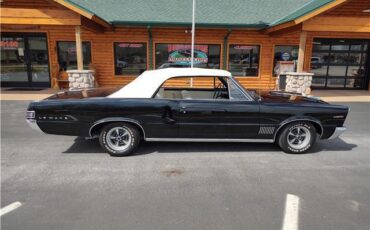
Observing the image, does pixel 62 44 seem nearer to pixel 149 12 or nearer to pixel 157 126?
pixel 149 12

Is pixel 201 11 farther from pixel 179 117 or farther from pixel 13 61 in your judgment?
pixel 179 117

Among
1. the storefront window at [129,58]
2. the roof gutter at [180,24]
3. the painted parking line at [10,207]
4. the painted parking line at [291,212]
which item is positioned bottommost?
the painted parking line at [10,207]

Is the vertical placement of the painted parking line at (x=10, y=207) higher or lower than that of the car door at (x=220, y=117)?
lower

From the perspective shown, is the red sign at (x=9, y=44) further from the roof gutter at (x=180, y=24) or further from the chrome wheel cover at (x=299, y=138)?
the chrome wheel cover at (x=299, y=138)

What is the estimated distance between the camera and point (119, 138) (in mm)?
4797

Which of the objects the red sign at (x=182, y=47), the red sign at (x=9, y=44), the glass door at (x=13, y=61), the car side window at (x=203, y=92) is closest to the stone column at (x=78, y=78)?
the red sign at (x=182, y=47)

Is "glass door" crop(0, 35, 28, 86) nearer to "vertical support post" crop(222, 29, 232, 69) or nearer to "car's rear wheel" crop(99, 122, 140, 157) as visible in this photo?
"vertical support post" crop(222, 29, 232, 69)

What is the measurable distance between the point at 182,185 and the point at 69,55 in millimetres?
11080

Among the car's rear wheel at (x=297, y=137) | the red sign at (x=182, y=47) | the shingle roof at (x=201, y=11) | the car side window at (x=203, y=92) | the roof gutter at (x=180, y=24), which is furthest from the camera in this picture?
the red sign at (x=182, y=47)

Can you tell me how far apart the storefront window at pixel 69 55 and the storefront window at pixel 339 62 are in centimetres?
1051

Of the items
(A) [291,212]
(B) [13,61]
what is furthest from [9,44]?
(A) [291,212]

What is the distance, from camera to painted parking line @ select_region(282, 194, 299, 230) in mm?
2916

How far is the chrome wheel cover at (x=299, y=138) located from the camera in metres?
5.00

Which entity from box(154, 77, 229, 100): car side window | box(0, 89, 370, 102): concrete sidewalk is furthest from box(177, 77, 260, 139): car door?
box(0, 89, 370, 102): concrete sidewalk
